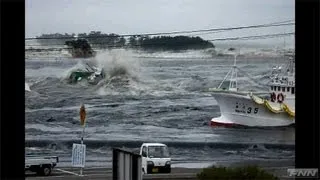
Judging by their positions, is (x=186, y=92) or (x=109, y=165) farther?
(x=186, y=92)

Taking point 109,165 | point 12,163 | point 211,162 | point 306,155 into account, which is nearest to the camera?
point 12,163

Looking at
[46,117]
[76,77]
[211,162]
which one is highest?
[76,77]

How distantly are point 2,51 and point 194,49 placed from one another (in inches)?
216

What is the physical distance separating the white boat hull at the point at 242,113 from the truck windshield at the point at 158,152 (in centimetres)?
80

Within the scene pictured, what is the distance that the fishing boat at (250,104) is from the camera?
7051 millimetres

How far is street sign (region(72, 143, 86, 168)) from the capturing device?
261 inches

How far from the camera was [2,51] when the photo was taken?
1640mm

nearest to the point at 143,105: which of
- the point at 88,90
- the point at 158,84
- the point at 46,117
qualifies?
the point at 158,84

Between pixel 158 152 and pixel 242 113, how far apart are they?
51.7 inches

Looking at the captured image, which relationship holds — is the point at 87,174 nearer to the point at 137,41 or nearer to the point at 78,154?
the point at 78,154

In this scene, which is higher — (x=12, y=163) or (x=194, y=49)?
(x=194, y=49)

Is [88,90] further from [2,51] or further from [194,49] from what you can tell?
[2,51]
